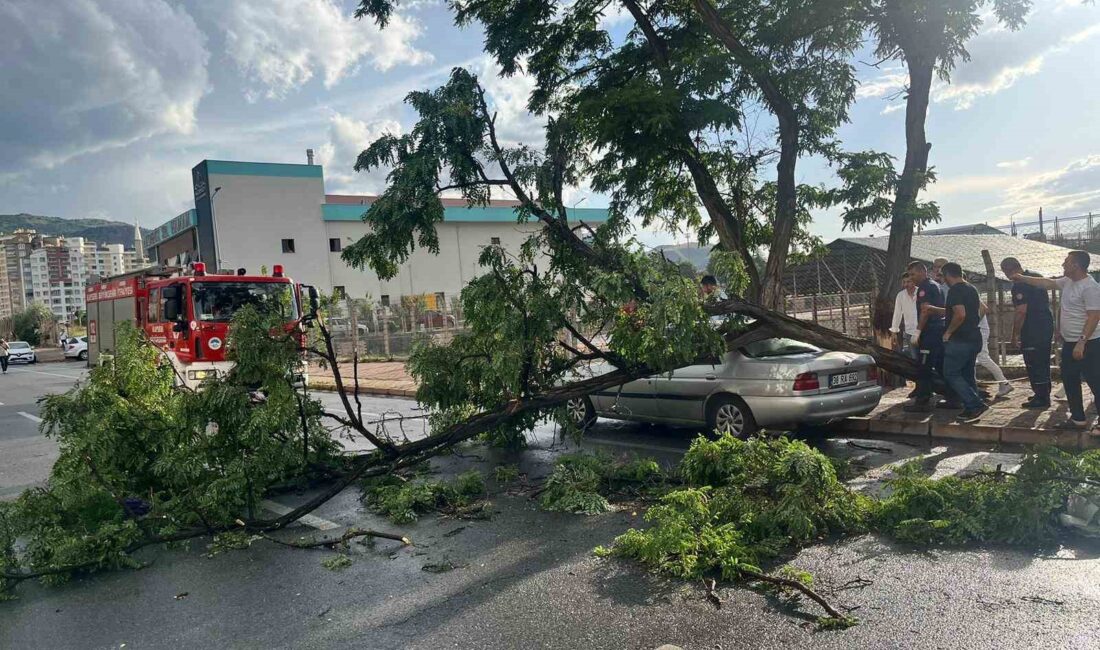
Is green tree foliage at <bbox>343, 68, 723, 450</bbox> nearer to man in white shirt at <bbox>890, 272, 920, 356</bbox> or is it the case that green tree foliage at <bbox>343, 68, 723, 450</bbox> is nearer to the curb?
the curb

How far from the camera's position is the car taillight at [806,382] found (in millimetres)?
8047

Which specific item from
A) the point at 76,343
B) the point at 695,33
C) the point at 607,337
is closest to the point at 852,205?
the point at 695,33

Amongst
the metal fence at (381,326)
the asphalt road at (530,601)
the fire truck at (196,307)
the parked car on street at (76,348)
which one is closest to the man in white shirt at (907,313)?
the asphalt road at (530,601)

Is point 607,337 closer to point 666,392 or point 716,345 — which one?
point 716,345

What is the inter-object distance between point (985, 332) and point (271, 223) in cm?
4259

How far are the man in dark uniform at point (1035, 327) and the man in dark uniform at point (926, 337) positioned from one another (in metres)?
0.94

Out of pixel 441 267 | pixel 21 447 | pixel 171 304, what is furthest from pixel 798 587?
pixel 441 267

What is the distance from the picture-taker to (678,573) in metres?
4.55

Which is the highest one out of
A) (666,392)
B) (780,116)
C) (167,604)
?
(780,116)

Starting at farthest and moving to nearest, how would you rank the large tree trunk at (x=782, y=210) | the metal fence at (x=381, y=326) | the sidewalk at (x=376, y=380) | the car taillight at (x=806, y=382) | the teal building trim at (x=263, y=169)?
the teal building trim at (x=263, y=169), the metal fence at (x=381, y=326), the sidewalk at (x=376, y=380), the large tree trunk at (x=782, y=210), the car taillight at (x=806, y=382)

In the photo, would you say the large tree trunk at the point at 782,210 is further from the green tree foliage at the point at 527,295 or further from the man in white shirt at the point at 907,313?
the green tree foliage at the point at 527,295

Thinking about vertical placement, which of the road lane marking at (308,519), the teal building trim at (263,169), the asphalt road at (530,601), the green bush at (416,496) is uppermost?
the teal building trim at (263,169)

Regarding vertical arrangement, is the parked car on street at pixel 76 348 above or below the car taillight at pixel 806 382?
above

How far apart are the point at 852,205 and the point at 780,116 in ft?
5.89
